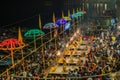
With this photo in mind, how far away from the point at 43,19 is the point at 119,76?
3033 centimetres

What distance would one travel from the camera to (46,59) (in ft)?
66.6

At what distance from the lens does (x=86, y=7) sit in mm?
46875

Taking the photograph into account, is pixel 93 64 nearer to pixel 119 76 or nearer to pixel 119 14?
pixel 119 76

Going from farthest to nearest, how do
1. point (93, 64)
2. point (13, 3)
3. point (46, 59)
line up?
1. point (13, 3)
2. point (46, 59)
3. point (93, 64)

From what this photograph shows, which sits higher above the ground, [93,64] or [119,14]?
[119,14]

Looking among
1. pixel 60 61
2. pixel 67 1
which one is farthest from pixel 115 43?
pixel 67 1

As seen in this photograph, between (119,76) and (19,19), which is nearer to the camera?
(119,76)

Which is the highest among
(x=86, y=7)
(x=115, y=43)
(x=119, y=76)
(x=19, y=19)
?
(x=86, y=7)

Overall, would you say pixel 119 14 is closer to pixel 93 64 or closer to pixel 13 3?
pixel 13 3

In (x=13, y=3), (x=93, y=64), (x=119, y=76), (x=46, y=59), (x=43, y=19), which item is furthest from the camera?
(x=43, y=19)

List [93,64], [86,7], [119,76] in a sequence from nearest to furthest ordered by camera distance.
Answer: [119,76] < [93,64] < [86,7]

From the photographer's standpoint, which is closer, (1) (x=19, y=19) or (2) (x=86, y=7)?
(1) (x=19, y=19)

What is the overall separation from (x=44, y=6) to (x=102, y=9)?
471 inches

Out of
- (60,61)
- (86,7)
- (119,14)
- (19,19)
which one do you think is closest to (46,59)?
(60,61)
